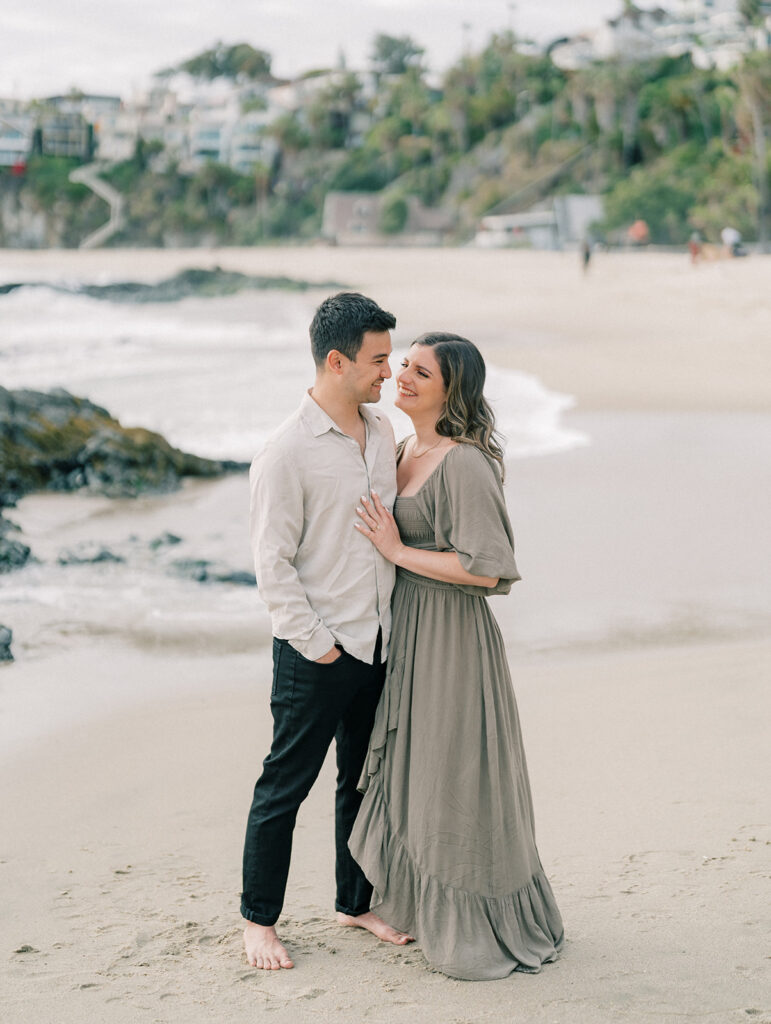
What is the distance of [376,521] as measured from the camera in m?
2.88

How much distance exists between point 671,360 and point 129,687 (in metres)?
14.6

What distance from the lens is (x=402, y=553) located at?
288 centimetres

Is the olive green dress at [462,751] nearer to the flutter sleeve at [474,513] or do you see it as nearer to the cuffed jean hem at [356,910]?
the flutter sleeve at [474,513]

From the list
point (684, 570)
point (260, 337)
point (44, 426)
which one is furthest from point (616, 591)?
point (260, 337)

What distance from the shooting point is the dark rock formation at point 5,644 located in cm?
594

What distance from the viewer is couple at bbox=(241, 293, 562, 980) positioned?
2830 mm

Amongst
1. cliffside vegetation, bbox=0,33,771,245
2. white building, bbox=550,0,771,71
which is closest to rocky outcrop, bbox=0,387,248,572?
cliffside vegetation, bbox=0,33,771,245

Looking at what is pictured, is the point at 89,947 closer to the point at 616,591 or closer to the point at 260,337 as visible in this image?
the point at 616,591

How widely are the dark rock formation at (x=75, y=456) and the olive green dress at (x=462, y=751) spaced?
303 inches

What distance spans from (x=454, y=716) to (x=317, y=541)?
0.54 m

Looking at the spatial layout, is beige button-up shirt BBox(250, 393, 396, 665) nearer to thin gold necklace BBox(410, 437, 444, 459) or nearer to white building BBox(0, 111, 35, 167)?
thin gold necklace BBox(410, 437, 444, 459)

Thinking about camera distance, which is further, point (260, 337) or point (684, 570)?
point (260, 337)

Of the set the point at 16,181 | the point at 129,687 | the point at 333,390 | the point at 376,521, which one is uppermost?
the point at 16,181

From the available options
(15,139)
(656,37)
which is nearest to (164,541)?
(656,37)
